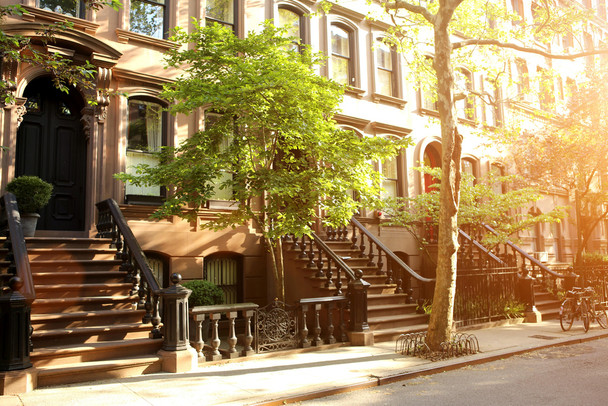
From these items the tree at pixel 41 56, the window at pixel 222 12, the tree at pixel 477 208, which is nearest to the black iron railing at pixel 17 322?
the tree at pixel 41 56

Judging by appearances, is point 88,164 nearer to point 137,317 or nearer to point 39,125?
point 39,125

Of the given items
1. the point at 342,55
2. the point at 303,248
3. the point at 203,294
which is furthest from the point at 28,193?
the point at 342,55

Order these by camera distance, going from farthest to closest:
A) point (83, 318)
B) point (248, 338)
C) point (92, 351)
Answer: point (248, 338) < point (83, 318) < point (92, 351)

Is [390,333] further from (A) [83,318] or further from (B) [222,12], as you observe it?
(B) [222,12]

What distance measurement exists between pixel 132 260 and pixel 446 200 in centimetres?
608

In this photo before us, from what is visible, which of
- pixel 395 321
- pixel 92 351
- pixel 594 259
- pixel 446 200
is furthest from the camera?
pixel 594 259

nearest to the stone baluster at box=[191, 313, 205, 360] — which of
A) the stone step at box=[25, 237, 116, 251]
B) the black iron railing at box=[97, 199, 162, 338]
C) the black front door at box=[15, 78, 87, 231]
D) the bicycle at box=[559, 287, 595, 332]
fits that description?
the black iron railing at box=[97, 199, 162, 338]

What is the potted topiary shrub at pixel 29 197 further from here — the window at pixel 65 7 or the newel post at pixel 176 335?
the window at pixel 65 7

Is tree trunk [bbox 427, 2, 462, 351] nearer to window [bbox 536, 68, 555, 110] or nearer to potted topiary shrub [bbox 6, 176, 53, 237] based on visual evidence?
window [bbox 536, 68, 555, 110]

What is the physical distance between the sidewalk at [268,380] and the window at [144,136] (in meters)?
5.23

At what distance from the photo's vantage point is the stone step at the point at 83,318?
7515 millimetres

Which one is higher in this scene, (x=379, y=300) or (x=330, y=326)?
(x=379, y=300)

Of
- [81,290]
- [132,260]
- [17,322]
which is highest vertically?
[132,260]

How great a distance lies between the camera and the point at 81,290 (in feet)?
27.4
